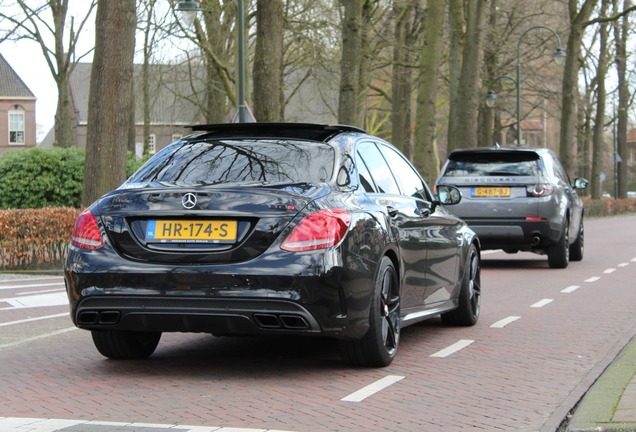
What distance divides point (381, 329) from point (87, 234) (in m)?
1.95

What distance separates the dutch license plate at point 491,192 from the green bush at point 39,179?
1129cm

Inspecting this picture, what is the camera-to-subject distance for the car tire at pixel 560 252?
16672 mm

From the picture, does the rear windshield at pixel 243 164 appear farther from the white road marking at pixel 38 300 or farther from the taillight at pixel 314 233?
the white road marking at pixel 38 300

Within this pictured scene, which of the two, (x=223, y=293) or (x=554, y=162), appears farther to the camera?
(x=554, y=162)

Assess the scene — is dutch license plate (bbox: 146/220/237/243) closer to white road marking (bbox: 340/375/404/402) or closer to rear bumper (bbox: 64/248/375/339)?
rear bumper (bbox: 64/248/375/339)

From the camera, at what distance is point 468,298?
965 cm

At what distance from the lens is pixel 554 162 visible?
17234mm

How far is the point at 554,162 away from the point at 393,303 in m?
10.4

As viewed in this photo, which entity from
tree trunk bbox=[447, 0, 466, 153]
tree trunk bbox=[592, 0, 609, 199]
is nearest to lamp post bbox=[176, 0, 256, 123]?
tree trunk bbox=[447, 0, 466, 153]

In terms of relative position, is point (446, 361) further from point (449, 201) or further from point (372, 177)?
point (449, 201)

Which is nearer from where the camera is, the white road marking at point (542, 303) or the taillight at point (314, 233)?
the taillight at point (314, 233)

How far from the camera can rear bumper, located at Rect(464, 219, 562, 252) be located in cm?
1620

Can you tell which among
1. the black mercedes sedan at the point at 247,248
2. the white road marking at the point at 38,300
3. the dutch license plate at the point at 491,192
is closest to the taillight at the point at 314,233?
the black mercedes sedan at the point at 247,248

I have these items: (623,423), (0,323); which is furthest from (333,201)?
(0,323)
